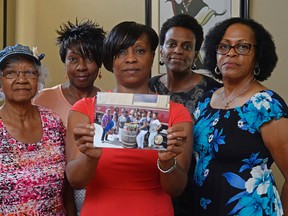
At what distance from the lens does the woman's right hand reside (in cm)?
122

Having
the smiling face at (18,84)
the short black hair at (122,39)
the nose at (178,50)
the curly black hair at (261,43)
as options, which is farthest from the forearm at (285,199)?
the smiling face at (18,84)

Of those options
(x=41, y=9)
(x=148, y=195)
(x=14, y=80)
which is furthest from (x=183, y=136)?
(x=41, y=9)

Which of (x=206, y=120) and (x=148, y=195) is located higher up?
(x=206, y=120)

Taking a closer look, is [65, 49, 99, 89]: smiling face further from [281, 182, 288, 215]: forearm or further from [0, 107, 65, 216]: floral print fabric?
[281, 182, 288, 215]: forearm

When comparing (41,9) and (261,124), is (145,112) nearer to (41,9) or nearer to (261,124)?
(261,124)

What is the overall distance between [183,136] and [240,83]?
0.55 m

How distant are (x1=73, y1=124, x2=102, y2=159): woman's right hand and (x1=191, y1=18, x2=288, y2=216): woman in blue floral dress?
559 millimetres

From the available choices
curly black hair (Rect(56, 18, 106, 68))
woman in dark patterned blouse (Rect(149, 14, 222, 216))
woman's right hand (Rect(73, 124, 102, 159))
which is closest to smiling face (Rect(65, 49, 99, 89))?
curly black hair (Rect(56, 18, 106, 68))

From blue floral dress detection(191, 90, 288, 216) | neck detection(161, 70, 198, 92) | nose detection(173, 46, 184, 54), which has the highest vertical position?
nose detection(173, 46, 184, 54)

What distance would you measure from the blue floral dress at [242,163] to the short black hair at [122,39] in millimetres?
451

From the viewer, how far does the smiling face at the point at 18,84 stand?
1.58 meters

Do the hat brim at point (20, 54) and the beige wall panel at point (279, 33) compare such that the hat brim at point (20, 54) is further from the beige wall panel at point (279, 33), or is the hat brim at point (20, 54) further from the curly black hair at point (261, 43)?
the beige wall panel at point (279, 33)

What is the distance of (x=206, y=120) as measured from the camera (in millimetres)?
1685

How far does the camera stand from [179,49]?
2152 millimetres
